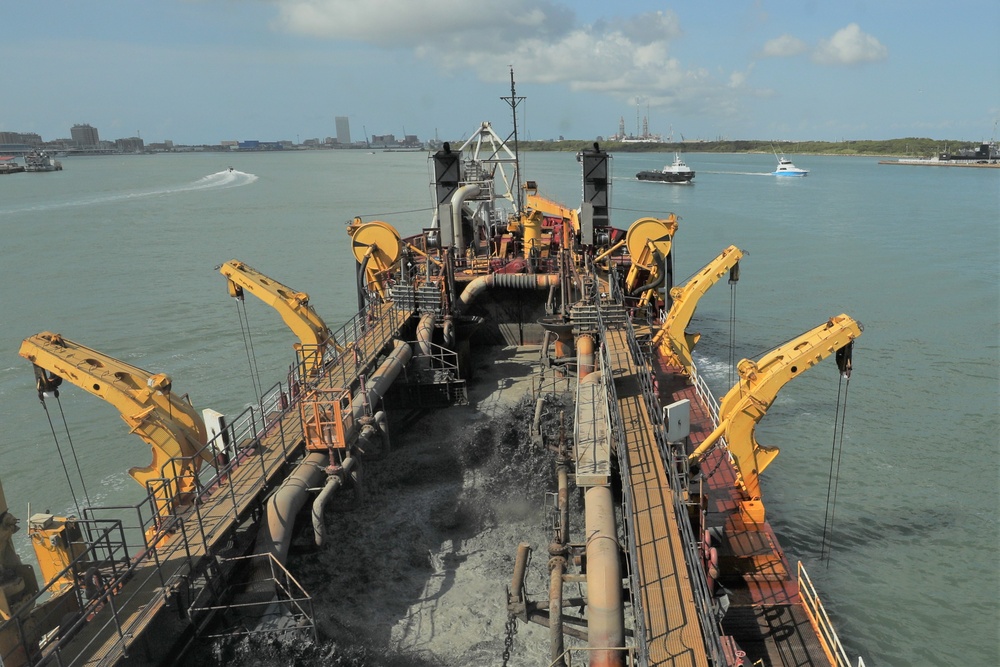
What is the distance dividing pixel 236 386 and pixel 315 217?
57023 mm

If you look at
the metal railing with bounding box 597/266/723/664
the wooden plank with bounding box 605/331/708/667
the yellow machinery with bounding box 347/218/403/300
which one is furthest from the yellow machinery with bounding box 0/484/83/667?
the yellow machinery with bounding box 347/218/403/300

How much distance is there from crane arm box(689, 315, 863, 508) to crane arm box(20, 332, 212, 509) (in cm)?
1119

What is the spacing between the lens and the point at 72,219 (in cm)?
7812

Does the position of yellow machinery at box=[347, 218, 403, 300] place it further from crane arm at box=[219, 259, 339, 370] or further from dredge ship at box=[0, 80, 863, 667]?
crane arm at box=[219, 259, 339, 370]

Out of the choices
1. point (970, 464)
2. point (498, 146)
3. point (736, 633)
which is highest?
point (498, 146)

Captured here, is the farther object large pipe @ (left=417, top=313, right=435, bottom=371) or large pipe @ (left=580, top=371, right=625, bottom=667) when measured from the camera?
large pipe @ (left=417, top=313, right=435, bottom=371)

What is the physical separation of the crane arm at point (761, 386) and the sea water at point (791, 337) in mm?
5270

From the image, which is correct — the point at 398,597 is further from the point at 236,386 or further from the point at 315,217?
the point at 315,217

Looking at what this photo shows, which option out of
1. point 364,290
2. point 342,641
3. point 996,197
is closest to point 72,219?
point 364,290

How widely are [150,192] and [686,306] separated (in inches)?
4447

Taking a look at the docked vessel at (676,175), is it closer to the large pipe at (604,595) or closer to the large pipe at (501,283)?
the large pipe at (501,283)

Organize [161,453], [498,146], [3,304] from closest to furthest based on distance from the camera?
[161,453]
[498,146]
[3,304]

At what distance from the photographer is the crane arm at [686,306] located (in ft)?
73.8

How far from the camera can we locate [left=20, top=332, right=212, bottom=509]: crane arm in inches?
548
